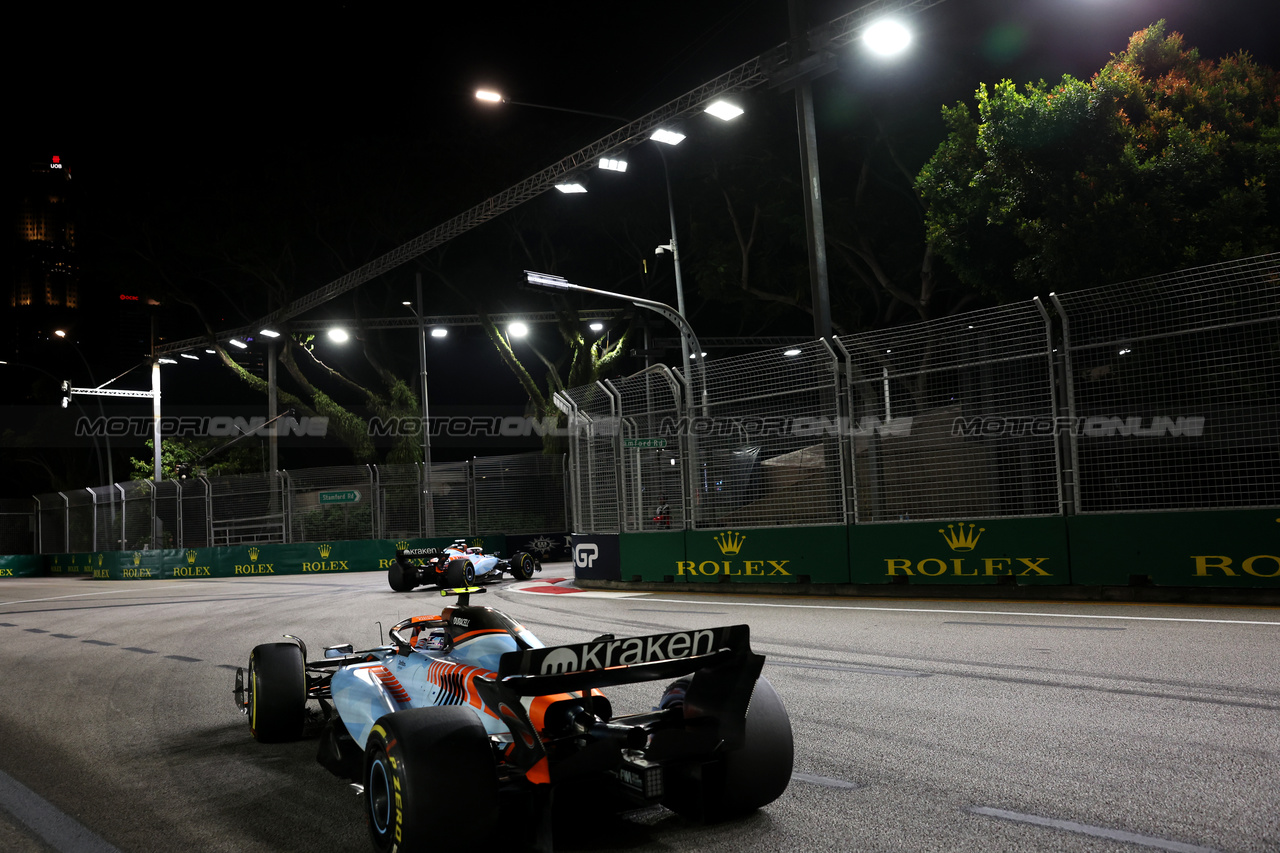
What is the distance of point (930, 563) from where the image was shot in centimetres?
1150

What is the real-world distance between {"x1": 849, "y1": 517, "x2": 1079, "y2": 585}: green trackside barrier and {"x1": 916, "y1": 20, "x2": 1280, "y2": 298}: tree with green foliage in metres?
5.76

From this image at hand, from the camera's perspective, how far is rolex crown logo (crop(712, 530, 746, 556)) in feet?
45.2

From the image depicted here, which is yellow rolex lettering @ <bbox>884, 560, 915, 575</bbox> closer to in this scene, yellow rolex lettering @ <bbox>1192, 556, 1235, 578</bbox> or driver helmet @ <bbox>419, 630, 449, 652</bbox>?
yellow rolex lettering @ <bbox>1192, 556, 1235, 578</bbox>

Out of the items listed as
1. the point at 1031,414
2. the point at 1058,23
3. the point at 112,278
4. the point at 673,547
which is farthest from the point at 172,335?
the point at 1031,414

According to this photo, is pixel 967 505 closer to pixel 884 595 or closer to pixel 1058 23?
pixel 884 595

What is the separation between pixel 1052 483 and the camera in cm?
1055

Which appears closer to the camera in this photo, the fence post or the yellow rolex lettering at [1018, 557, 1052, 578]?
the fence post

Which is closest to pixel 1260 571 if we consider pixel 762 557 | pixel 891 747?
pixel 762 557

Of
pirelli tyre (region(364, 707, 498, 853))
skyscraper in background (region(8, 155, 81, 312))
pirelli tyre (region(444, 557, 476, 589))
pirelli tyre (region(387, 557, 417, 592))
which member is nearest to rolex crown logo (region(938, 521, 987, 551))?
pirelli tyre (region(364, 707, 498, 853))

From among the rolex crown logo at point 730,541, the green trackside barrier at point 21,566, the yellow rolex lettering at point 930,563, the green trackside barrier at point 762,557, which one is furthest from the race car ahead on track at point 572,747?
the green trackside barrier at point 21,566

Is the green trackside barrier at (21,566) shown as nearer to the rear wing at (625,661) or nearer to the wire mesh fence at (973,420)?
the wire mesh fence at (973,420)

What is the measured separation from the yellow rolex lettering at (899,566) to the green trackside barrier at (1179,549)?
2.03m

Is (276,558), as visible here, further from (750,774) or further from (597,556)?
(750,774)

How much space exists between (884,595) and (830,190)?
44.8 ft
